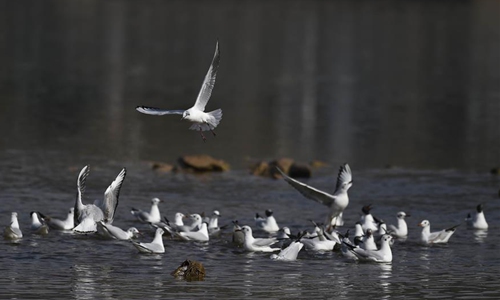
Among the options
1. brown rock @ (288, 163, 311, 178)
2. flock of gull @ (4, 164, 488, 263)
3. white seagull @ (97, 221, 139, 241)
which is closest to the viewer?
flock of gull @ (4, 164, 488, 263)

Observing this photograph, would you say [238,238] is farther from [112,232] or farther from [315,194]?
[112,232]

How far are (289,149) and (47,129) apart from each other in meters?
7.95

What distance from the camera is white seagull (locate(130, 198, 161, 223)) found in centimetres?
2573

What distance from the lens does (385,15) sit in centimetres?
11981

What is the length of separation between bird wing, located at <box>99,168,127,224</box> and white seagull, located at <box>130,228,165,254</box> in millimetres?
1451

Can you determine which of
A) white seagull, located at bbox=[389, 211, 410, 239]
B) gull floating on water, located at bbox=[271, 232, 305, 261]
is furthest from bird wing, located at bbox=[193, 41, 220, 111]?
white seagull, located at bbox=[389, 211, 410, 239]

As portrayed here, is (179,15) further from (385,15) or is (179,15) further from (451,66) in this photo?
(451,66)

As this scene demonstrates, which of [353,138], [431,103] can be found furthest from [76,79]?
[353,138]

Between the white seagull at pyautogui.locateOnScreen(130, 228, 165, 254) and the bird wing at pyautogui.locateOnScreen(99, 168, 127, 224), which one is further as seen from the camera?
the bird wing at pyautogui.locateOnScreen(99, 168, 127, 224)

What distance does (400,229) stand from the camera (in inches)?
991

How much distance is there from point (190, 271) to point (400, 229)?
654cm

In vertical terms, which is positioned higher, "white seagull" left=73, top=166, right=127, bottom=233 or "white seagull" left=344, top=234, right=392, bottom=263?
"white seagull" left=73, top=166, right=127, bottom=233

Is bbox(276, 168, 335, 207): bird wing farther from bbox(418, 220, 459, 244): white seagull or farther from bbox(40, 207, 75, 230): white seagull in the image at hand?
bbox(40, 207, 75, 230): white seagull

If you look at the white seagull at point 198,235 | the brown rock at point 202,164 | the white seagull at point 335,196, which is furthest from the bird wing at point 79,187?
the brown rock at point 202,164
